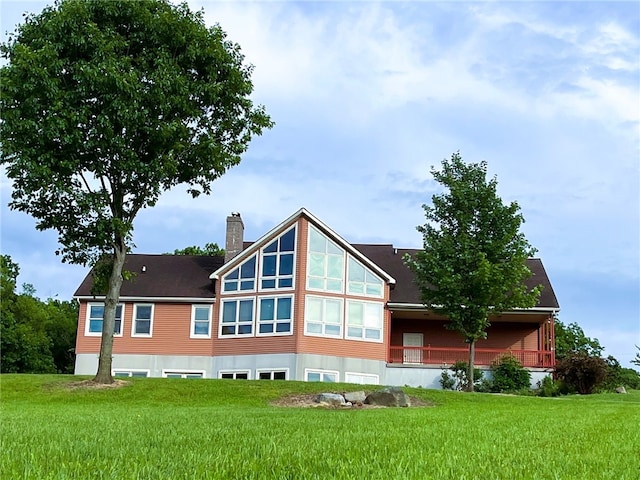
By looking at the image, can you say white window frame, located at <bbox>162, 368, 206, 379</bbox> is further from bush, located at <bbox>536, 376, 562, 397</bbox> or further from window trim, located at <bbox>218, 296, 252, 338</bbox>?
bush, located at <bbox>536, 376, 562, 397</bbox>

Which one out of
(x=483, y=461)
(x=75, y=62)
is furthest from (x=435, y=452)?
(x=75, y=62)

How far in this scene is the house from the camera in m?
35.3

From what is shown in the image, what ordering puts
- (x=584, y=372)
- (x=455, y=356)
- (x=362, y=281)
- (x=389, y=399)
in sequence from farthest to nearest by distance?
(x=455, y=356), (x=362, y=281), (x=584, y=372), (x=389, y=399)

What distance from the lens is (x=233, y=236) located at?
128ft

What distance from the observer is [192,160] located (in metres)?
27.4

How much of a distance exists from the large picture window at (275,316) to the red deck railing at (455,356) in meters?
5.07

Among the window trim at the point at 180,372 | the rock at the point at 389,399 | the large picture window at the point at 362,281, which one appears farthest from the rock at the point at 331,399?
the window trim at the point at 180,372

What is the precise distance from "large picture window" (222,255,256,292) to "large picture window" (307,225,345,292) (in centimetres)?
266

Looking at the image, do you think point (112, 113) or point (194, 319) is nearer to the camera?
point (112, 113)

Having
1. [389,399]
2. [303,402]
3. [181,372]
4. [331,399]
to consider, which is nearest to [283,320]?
[181,372]

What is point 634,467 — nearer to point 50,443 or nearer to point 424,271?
point 50,443

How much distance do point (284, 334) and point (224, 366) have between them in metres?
3.23

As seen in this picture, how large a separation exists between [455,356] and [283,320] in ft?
27.9

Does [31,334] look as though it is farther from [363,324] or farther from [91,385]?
[91,385]
